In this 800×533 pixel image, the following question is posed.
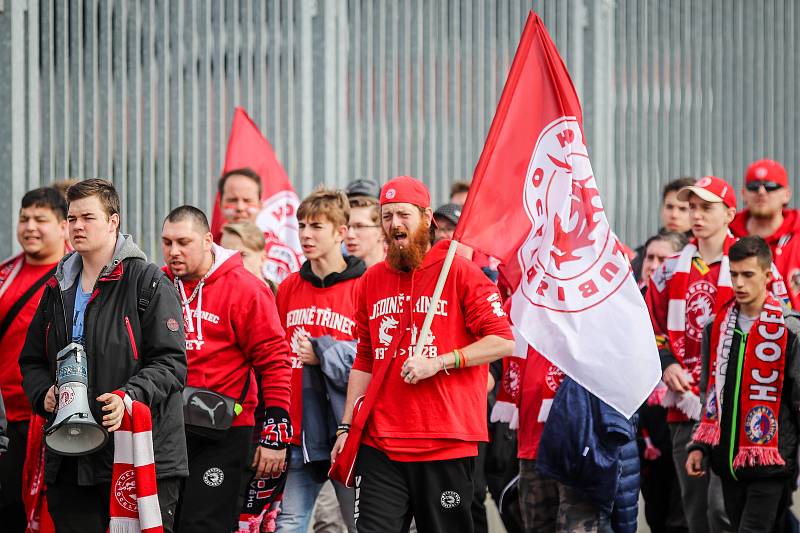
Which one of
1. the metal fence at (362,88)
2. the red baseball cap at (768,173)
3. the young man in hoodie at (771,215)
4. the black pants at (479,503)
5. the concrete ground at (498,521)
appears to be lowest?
the concrete ground at (498,521)

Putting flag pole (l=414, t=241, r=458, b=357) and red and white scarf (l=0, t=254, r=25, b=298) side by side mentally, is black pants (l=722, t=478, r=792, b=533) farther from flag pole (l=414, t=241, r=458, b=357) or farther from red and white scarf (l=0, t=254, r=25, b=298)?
red and white scarf (l=0, t=254, r=25, b=298)

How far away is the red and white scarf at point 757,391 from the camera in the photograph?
7176 mm

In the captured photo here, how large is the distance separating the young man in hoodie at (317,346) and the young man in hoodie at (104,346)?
138cm

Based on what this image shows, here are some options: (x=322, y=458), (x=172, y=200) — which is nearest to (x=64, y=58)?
(x=172, y=200)

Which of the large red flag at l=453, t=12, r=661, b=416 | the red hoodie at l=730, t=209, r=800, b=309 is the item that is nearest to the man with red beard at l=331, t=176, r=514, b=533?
the large red flag at l=453, t=12, r=661, b=416

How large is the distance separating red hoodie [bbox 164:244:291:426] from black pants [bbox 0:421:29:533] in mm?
1205

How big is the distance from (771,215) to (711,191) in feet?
3.74

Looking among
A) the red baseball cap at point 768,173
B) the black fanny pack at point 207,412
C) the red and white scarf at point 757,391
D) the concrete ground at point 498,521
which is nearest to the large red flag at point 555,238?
the red and white scarf at point 757,391

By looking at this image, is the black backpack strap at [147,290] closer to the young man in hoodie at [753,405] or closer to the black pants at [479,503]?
the black pants at [479,503]

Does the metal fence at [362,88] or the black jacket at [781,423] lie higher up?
the metal fence at [362,88]

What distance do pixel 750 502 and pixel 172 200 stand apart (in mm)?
5771

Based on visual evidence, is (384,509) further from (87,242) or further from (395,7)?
(395,7)

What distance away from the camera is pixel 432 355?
6.16m

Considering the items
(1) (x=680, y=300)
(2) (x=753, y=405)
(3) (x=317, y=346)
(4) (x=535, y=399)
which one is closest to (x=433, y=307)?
(3) (x=317, y=346)
